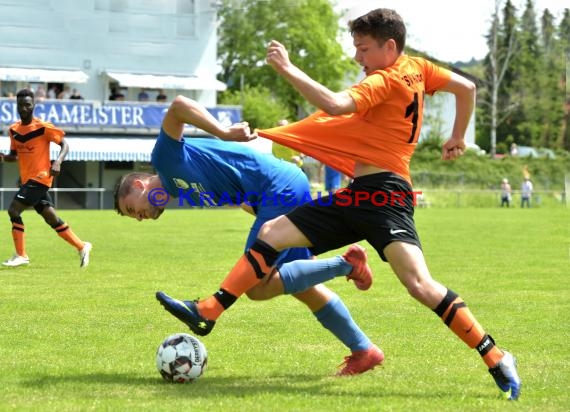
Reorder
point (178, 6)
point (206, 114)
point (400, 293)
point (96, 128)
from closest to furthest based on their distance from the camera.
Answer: point (206, 114), point (400, 293), point (96, 128), point (178, 6)

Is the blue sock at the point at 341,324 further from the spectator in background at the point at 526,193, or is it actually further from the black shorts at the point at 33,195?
the spectator in background at the point at 526,193

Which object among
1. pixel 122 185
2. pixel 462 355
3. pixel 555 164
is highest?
pixel 122 185

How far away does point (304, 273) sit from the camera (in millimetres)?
6387

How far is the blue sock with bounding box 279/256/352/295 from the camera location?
6.36 metres

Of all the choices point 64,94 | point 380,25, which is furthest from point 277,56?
point 64,94

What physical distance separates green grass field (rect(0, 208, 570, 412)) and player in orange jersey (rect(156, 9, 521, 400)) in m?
0.50

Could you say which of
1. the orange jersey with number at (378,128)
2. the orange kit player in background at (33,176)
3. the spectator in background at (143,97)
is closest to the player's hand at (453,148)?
the orange jersey with number at (378,128)

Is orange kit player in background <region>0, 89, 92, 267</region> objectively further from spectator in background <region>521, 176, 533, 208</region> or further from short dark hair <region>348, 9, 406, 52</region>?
spectator in background <region>521, 176, 533, 208</region>

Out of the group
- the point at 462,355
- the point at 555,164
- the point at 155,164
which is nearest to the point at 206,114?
the point at 155,164

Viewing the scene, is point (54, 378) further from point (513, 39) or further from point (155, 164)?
point (513, 39)

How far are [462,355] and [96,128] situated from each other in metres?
40.2

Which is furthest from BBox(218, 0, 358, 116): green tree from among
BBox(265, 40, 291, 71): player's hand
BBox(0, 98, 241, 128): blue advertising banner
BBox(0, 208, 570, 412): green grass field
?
BBox(265, 40, 291, 71): player's hand

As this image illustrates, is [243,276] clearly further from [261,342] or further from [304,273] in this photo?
[261,342]

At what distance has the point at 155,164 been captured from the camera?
6.46 metres
